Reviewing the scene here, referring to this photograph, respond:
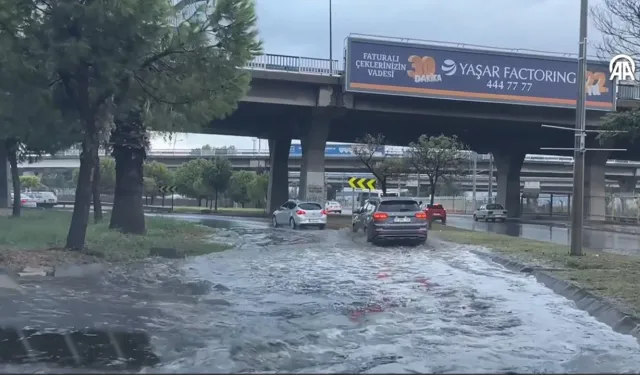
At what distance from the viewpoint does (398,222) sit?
82.5 ft

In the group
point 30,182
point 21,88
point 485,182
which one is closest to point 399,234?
point 21,88

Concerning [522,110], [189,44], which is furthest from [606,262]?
[522,110]

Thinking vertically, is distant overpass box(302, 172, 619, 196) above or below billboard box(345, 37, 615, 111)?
below

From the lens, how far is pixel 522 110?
47.2 m

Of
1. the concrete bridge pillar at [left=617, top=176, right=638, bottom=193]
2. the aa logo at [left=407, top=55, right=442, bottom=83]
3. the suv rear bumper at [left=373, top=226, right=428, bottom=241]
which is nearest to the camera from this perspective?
the suv rear bumper at [left=373, top=226, right=428, bottom=241]

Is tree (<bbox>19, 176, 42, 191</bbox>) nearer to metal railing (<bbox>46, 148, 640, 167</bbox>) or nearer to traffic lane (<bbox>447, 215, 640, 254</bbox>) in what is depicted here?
metal railing (<bbox>46, 148, 640, 167</bbox>)

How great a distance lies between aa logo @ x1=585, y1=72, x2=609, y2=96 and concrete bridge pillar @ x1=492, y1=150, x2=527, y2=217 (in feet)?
51.3

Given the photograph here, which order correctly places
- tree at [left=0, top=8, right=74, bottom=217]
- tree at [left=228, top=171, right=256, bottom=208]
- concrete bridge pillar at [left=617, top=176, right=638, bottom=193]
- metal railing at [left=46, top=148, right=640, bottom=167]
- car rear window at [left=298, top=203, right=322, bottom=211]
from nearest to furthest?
tree at [left=0, top=8, right=74, bottom=217]
car rear window at [left=298, top=203, right=322, bottom=211]
tree at [left=228, top=171, right=256, bottom=208]
metal railing at [left=46, top=148, right=640, bottom=167]
concrete bridge pillar at [left=617, top=176, right=638, bottom=193]

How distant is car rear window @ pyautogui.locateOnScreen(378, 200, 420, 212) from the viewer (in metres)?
25.3

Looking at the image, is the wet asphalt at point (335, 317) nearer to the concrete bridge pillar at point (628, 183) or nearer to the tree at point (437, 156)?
the tree at point (437, 156)

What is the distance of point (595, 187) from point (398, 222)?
3724 centimetres

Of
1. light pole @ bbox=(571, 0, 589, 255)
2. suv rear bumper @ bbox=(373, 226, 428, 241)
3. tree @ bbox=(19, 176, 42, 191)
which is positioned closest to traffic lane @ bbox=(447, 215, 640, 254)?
light pole @ bbox=(571, 0, 589, 255)

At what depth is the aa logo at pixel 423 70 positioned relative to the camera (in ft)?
144

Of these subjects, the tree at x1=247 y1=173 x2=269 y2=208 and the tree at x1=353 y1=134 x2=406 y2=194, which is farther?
the tree at x1=247 y1=173 x2=269 y2=208
